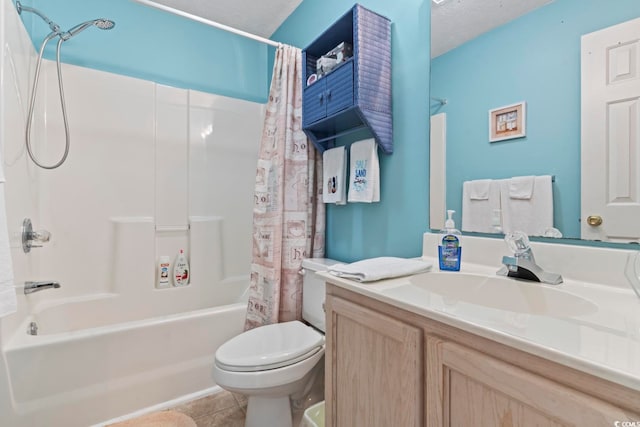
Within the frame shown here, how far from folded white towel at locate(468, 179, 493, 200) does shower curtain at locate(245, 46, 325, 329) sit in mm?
888

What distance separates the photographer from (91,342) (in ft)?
4.47

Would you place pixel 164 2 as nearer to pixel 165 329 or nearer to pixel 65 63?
pixel 65 63

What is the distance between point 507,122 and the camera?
103 cm

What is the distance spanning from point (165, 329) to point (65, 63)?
1.71m

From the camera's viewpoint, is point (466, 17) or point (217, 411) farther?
point (217, 411)

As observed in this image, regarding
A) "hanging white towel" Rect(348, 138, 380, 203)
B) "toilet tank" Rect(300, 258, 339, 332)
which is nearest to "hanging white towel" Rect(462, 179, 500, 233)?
"hanging white towel" Rect(348, 138, 380, 203)

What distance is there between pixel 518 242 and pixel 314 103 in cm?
112

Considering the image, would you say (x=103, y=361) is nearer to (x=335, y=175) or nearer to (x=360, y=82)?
(x=335, y=175)

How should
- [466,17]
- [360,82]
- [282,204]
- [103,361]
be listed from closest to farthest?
[466,17] → [360,82] → [103,361] → [282,204]

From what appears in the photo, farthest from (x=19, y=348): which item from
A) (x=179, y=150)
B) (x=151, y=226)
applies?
(x=179, y=150)

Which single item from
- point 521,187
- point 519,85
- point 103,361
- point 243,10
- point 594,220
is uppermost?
point 243,10

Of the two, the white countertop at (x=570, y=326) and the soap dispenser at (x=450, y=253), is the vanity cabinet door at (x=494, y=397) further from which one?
the soap dispenser at (x=450, y=253)

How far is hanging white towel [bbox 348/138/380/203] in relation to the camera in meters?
1.40

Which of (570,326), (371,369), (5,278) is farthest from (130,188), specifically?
(570,326)
